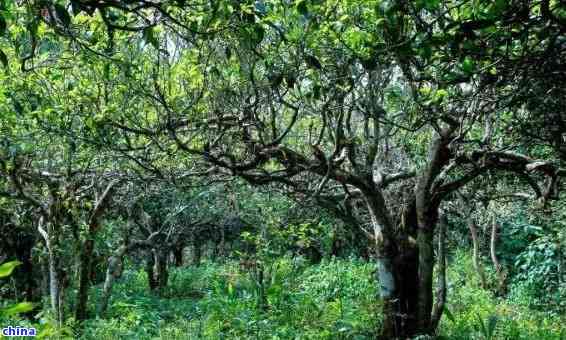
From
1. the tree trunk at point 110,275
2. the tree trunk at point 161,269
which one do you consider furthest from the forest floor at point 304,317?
the tree trunk at point 161,269

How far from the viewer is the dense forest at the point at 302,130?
3611mm

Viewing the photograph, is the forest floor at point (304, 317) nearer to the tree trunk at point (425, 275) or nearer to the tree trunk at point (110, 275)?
the tree trunk at point (110, 275)

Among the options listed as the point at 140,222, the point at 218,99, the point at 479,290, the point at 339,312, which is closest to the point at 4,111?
the point at 218,99

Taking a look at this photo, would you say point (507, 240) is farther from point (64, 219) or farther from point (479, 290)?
point (64, 219)

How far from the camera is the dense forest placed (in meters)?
3.61

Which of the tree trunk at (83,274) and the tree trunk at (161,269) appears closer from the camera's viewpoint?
the tree trunk at (83,274)

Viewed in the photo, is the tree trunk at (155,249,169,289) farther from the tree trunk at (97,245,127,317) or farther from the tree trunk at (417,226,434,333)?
the tree trunk at (417,226,434,333)

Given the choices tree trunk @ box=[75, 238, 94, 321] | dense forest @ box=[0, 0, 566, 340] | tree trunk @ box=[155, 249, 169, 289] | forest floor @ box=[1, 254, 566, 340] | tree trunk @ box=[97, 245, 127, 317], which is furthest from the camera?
tree trunk @ box=[155, 249, 169, 289]

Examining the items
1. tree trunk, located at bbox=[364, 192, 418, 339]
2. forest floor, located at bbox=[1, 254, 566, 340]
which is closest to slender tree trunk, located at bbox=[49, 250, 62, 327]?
forest floor, located at bbox=[1, 254, 566, 340]

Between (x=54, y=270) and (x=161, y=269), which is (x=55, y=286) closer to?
(x=54, y=270)

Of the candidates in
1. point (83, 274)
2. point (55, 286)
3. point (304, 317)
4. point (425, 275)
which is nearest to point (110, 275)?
point (83, 274)

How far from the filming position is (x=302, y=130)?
968 centimetres

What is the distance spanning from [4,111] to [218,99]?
2944mm

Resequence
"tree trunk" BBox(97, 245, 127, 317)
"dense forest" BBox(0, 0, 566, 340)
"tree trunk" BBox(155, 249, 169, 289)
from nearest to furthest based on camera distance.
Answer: "dense forest" BBox(0, 0, 566, 340), "tree trunk" BBox(97, 245, 127, 317), "tree trunk" BBox(155, 249, 169, 289)
